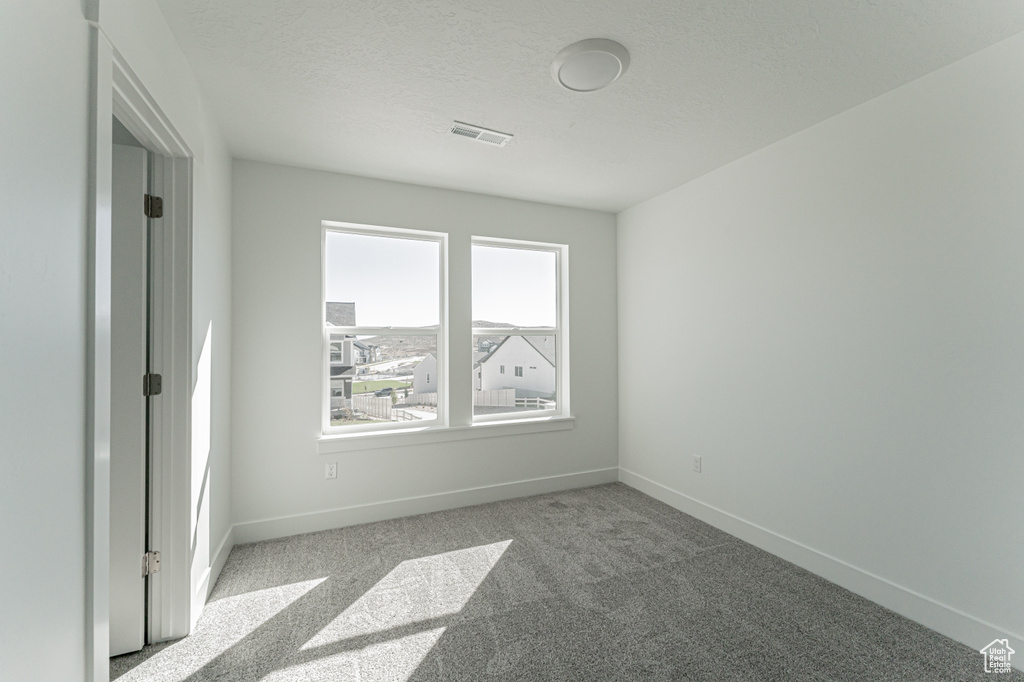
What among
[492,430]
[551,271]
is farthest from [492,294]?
[492,430]

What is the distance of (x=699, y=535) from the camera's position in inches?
122

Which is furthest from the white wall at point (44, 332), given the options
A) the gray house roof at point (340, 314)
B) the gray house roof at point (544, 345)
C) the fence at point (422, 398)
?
the gray house roof at point (544, 345)

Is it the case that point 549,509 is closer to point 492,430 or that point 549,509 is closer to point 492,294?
point 492,430

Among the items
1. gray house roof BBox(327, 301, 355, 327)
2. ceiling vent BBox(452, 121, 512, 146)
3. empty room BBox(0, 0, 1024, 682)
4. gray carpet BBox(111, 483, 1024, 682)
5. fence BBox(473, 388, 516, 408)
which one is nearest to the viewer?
empty room BBox(0, 0, 1024, 682)

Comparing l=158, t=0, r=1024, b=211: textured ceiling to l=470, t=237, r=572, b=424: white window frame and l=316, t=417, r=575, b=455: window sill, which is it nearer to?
l=470, t=237, r=572, b=424: white window frame

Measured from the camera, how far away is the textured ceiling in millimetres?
1739

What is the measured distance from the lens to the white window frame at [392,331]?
3.32 m

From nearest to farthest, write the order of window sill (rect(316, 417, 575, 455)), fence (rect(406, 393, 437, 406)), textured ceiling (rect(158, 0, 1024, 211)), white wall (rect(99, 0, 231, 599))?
white wall (rect(99, 0, 231, 599)) < textured ceiling (rect(158, 0, 1024, 211)) < window sill (rect(316, 417, 575, 455)) < fence (rect(406, 393, 437, 406))

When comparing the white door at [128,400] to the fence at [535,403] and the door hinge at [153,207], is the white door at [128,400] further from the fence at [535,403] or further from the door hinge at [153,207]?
the fence at [535,403]

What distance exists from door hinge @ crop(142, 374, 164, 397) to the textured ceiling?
1396mm

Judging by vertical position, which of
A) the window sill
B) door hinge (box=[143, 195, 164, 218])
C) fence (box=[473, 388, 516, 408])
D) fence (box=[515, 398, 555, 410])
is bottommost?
the window sill

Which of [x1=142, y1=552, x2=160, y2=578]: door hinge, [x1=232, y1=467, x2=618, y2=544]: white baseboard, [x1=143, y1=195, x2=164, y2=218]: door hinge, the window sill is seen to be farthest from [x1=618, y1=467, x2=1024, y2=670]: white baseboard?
[x1=143, y1=195, x2=164, y2=218]: door hinge

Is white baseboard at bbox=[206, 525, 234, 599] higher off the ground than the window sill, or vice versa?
the window sill

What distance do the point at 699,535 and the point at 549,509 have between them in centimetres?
108
